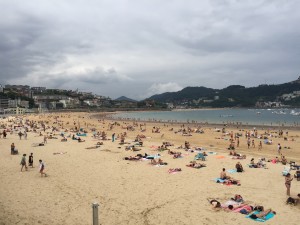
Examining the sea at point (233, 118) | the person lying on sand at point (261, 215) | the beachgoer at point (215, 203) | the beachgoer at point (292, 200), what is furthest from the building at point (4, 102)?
the person lying on sand at point (261, 215)

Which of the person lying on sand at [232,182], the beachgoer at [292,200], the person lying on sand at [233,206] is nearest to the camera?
the person lying on sand at [233,206]

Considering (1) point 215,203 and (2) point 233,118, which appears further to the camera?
(2) point 233,118

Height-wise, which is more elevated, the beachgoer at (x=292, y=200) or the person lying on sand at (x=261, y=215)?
the beachgoer at (x=292, y=200)

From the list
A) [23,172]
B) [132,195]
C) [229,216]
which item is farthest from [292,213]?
[23,172]

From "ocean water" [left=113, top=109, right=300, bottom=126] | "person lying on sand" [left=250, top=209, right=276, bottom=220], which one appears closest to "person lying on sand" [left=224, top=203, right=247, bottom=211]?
"person lying on sand" [left=250, top=209, right=276, bottom=220]

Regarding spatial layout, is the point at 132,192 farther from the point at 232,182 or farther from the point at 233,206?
the point at 232,182

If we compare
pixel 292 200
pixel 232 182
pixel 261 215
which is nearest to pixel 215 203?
pixel 261 215

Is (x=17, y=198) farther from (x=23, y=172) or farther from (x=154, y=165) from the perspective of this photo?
(x=154, y=165)

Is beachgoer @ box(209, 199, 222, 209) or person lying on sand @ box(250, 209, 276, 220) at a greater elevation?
beachgoer @ box(209, 199, 222, 209)

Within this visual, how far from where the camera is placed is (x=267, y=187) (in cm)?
1308

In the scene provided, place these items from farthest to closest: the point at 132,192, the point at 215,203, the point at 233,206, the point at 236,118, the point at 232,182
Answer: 1. the point at 236,118
2. the point at 232,182
3. the point at 132,192
4. the point at 215,203
5. the point at 233,206

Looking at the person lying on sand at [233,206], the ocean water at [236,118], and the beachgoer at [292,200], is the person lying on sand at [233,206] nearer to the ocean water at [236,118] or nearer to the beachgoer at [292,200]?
the beachgoer at [292,200]

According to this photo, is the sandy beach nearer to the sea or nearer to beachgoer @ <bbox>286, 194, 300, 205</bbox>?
beachgoer @ <bbox>286, 194, 300, 205</bbox>

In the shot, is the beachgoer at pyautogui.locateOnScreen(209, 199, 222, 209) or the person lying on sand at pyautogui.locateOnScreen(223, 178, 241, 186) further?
the person lying on sand at pyautogui.locateOnScreen(223, 178, 241, 186)
